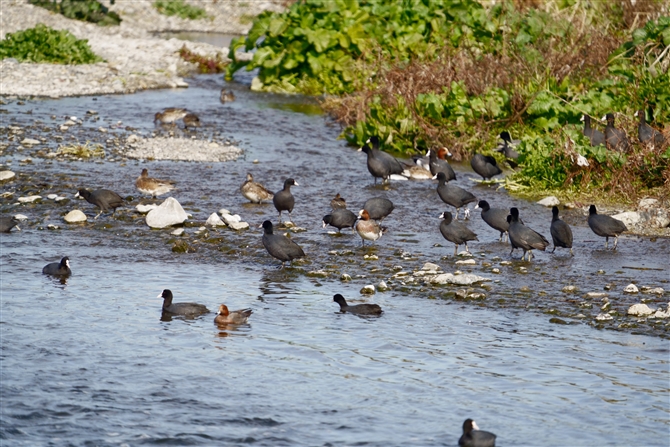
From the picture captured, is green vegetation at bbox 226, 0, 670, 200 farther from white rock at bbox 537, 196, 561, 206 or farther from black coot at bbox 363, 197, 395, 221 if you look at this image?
black coot at bbox 363, 197, 395, 221

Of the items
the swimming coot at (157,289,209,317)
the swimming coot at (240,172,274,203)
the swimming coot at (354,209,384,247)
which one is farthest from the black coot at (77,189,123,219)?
the swimming coot at (157,289,209,317)

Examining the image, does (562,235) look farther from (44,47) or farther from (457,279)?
(44,47)

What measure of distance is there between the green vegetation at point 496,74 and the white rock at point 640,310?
4963mm

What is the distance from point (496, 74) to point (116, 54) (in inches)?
642

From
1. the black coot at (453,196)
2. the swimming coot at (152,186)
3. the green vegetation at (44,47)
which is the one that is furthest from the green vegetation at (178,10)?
the black coot at (453,196)

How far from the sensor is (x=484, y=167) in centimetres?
1855

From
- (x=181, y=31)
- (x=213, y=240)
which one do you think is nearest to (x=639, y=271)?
(x=213, y=240)

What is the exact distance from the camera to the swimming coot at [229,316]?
35.6 ft

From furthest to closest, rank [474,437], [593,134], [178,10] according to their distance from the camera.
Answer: [178,10]
[593,134]
[474,437]

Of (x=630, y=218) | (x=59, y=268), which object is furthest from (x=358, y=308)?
(x=630, y=218)

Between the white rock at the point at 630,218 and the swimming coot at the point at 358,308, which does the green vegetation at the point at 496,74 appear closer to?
the white rock at the point at 630,218

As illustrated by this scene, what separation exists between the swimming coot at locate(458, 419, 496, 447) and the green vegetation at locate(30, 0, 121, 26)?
35.1 meters

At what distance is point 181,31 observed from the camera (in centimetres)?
4922

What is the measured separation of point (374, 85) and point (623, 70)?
6871mm
